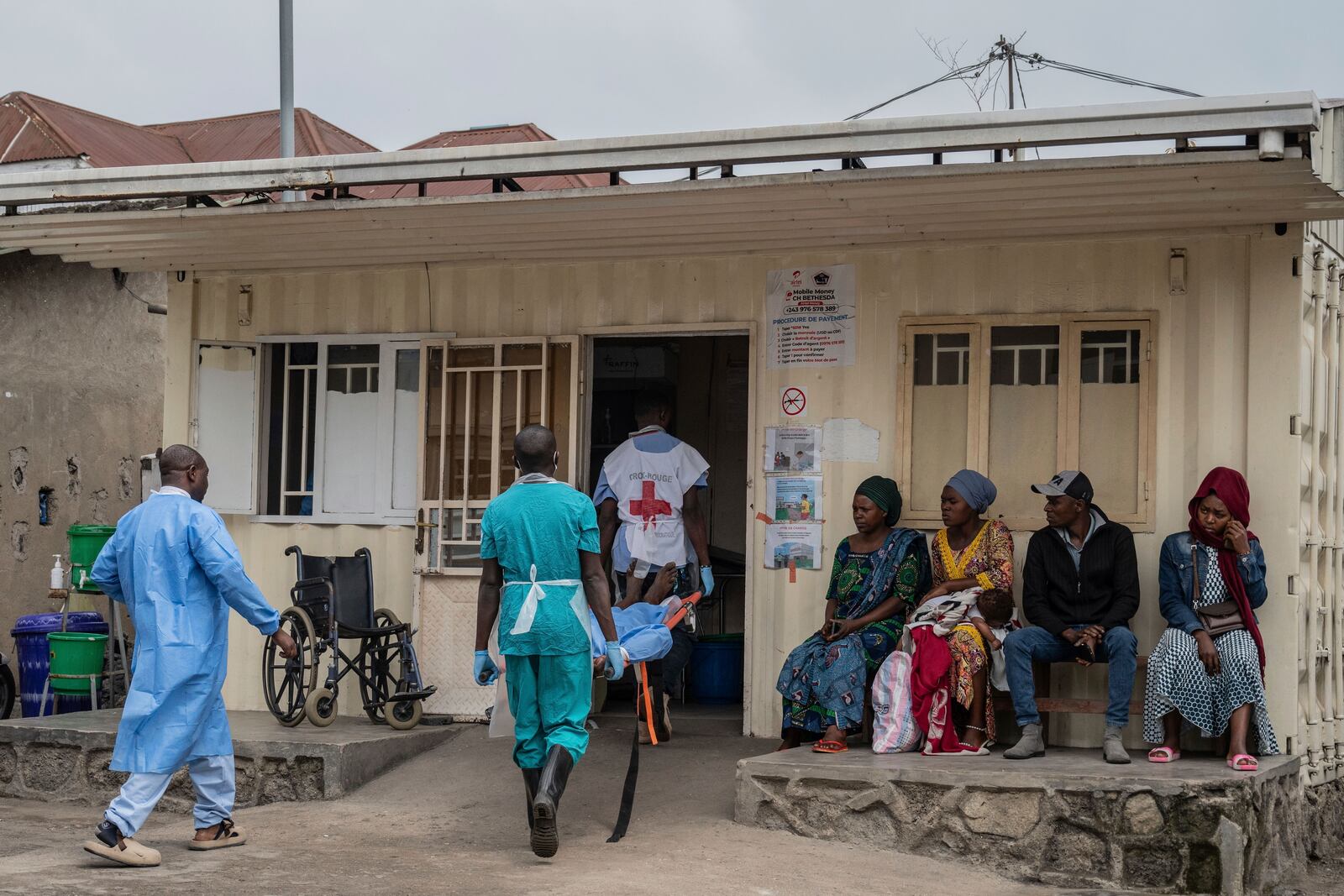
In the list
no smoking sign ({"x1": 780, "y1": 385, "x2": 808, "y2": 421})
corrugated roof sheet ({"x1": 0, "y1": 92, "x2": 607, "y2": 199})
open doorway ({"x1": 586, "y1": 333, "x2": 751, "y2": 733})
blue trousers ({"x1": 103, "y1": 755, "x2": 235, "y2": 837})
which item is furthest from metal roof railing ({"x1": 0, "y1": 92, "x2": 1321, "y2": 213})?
corrugated roof sheet ({"x1": 0, "y1": 92, "x2": 607, "y2": 199})

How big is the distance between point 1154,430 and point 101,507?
9.66 m

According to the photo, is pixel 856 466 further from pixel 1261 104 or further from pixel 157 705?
pixel 157 705

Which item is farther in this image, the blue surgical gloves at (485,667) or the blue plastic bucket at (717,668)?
the blue plastic bucket at (717,668)

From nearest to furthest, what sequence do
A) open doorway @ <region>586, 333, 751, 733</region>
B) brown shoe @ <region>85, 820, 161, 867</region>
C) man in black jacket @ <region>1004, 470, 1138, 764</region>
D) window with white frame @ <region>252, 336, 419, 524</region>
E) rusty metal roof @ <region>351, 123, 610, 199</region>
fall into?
brown shoe @ <region>85, 820, 161, 867</region> → man in black jacket @ <region>1004, 470, 1138, 764</region> → window with white frame @ <region>252, 336, 419, 524</region> → open doorway @ <region>586, 333, 751, 733</region> → rusty metal roof @ <region>351, 123, 610, 199</region>

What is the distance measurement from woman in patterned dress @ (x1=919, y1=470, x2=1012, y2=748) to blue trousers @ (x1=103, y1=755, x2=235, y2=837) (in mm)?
3294

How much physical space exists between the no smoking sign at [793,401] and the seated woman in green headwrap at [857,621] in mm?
651

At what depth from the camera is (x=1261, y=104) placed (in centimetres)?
564

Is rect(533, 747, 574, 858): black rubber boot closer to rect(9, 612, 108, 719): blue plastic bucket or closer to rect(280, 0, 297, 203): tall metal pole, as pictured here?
rect(9, 612, 108, 719): blue plastic bucket

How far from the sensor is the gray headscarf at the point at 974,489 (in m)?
7.29

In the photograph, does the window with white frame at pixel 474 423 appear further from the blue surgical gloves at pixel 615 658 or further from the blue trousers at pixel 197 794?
the blue trousers at pixel 197 794

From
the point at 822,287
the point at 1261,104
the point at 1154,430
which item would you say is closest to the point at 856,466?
the point at 822,287

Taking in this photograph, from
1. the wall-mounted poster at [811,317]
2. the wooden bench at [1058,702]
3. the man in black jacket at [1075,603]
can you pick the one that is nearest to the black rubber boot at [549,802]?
the man in black jacket at [1075,603]

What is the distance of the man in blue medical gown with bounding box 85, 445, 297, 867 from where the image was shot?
5766 mm

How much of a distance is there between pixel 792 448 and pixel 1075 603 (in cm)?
181
